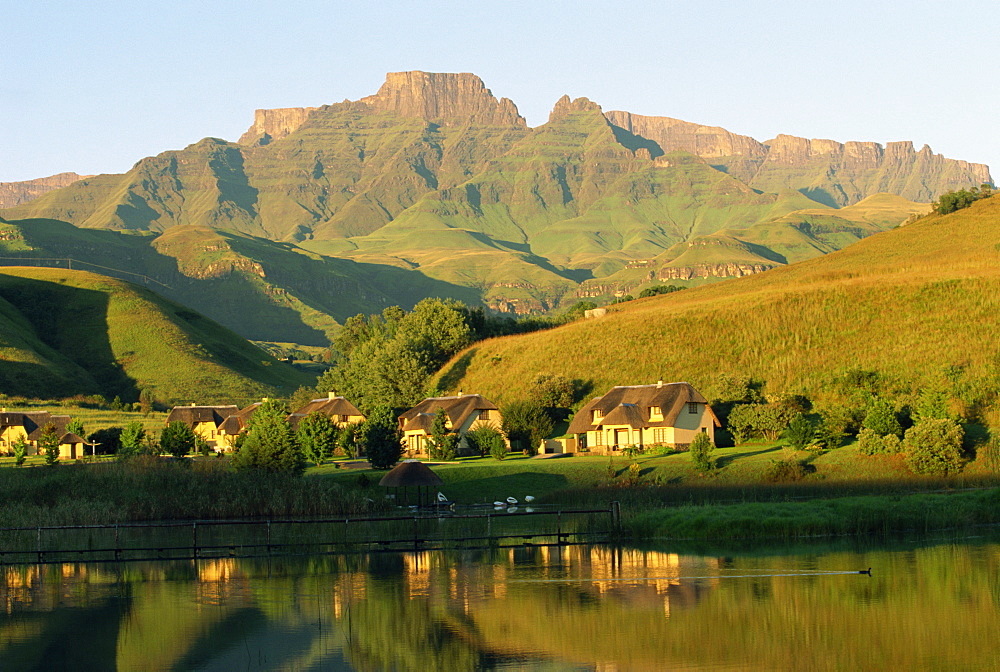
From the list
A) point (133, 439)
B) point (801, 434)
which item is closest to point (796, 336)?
point (801, 434)

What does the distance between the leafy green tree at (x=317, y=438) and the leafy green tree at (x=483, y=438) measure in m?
9.25

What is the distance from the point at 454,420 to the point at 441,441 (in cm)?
514

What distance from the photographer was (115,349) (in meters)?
168

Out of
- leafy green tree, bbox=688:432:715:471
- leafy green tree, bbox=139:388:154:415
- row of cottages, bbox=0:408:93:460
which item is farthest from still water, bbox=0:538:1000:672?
leafy green tree, bbox=139:388:154:415

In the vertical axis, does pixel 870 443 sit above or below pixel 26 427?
below

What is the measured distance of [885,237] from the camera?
424 feet

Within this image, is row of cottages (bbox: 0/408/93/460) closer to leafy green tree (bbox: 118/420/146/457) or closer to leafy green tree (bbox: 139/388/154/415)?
leafy green tree (bbox: 118/420/146/457)

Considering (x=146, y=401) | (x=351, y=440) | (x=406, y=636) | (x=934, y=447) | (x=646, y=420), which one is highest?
(x=146, y=401)

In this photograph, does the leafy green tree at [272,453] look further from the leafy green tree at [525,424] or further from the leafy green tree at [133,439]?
the leafy green tree at [133,439]

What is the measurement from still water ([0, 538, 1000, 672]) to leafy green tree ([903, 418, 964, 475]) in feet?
63.3

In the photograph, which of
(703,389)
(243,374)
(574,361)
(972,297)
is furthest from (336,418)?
(243,374)

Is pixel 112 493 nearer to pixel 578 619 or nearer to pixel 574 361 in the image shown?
pixel 578 619

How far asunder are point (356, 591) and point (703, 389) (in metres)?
50.6

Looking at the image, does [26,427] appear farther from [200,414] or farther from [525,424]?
[525,424]
